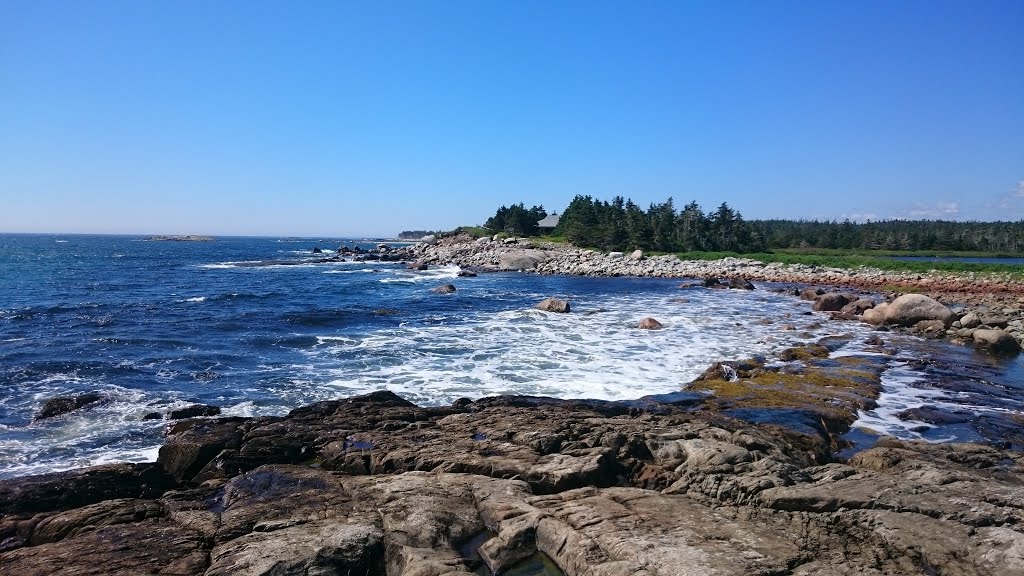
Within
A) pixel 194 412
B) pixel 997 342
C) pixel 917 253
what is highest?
pixel 917 253

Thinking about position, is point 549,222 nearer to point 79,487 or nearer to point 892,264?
point 892,264

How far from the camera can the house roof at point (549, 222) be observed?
114 meters

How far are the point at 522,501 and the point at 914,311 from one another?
1197 inches

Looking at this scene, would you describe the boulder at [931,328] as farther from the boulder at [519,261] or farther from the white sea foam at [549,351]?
the boulder at [519,261]

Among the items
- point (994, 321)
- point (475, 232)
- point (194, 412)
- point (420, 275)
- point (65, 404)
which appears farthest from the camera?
point (475, 232)

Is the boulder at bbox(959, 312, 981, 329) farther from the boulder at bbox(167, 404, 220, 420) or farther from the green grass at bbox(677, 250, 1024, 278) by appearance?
the boulder at bbox(167, 404, 220, 420)

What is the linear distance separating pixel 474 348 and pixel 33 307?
3306cm

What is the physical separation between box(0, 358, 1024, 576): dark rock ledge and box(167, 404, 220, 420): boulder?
264 centimetres

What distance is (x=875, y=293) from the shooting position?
45875mm

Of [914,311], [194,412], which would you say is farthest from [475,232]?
[194,412]

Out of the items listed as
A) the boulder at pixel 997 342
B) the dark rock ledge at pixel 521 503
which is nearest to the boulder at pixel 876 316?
the boulder at pixel 997 342

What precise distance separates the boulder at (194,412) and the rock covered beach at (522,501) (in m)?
1.06

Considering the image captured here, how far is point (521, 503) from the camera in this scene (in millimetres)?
8688

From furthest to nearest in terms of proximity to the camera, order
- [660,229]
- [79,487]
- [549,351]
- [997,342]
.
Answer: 1. [660,229]
2. [549,351]
3. [997,342]
4. [79,487]
